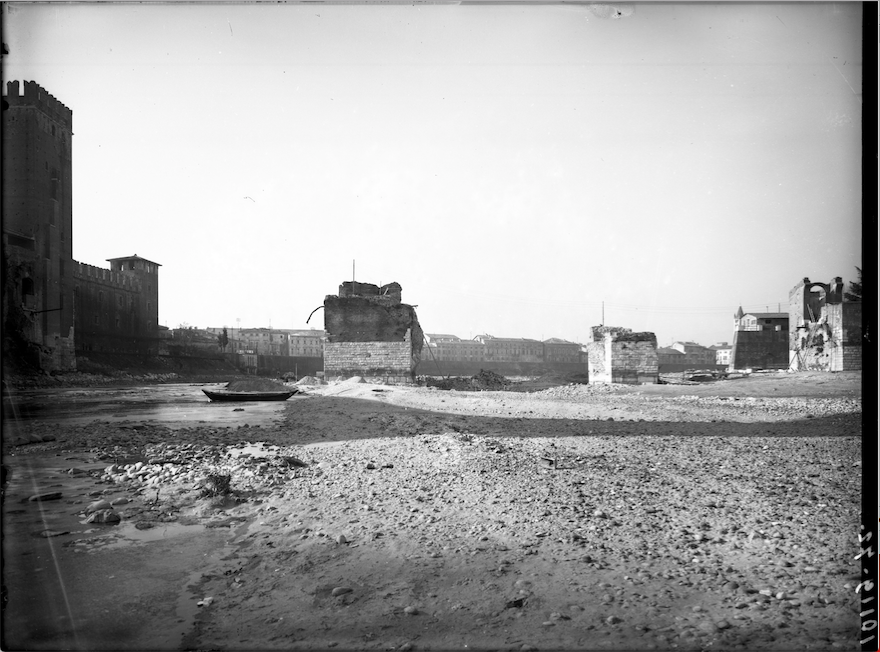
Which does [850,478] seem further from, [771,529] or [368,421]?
[368,421]

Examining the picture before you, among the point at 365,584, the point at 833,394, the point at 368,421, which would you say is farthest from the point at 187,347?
the point at 365,584

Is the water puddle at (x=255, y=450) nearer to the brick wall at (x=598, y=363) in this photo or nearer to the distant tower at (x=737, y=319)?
the brick wall at (x=598, y=363)

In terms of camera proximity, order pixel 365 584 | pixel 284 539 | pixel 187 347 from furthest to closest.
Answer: pixel 187 347 → pixel 284 539 → pixel 365 584

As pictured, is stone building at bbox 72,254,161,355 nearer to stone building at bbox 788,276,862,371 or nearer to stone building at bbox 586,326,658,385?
stone building at bbox 586,326,658,385

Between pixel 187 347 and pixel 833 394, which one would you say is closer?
pixel 833 394

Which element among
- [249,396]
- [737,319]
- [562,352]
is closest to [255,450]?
[249,396]

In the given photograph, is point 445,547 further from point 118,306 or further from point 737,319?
point 118,306

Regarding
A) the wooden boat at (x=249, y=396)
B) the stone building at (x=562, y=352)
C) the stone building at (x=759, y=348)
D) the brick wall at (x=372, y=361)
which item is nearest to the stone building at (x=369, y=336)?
the brick wall at (x=372, y=361)
